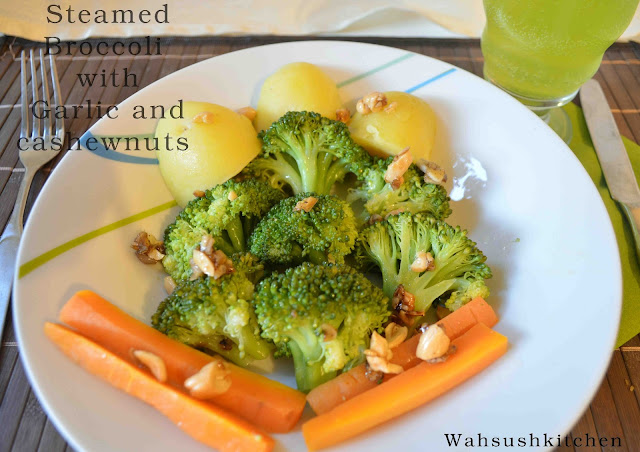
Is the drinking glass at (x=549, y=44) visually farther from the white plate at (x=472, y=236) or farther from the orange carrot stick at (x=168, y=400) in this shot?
the orange carrot stick at (x=168, y=400)

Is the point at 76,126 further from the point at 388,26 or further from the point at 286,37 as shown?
the point at 388,26

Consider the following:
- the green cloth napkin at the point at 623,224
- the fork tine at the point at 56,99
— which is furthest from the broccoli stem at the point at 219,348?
the fork tine at the point at 56,99

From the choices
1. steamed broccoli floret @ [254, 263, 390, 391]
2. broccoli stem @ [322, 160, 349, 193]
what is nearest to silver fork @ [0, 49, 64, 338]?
steamed broccoli floret @ [254, 263, 390, 391]

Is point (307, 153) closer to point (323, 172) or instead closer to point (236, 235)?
point (323, 172)

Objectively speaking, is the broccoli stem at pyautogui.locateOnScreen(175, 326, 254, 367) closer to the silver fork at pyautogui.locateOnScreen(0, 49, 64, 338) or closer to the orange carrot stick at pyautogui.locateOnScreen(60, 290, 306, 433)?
the orange carrot stick at pyautogui.locateOnScreen(60, 290, 306, 433)

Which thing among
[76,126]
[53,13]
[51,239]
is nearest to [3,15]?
[53,13]

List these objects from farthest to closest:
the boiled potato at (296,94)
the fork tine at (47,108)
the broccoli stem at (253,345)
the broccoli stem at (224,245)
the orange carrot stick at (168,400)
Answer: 1. the fork tine at (47,108)
2. the boiled potato at (296,94)
3. the broccoli stem at (224,245)
4. the broccoli stem at (253,345)
5. the orange carrot stick at (168,400)

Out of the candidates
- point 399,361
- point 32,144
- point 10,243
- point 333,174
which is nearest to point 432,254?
point 399,361

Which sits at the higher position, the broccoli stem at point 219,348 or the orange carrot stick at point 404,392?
the orange carrot stick at point 404,392

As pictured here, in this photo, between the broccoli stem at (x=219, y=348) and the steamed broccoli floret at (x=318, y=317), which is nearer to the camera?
the steamed broccoli floret at (x=318, y=317)
